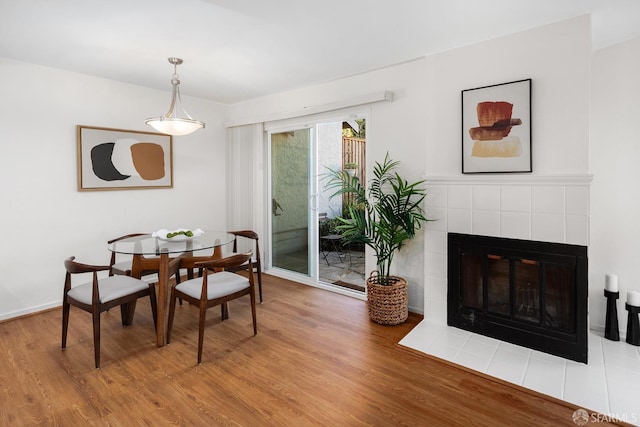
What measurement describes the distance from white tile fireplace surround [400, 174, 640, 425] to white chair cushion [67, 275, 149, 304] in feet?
6.95

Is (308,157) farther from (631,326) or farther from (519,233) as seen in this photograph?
(631,326)

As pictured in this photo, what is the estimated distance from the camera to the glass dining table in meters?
2.71

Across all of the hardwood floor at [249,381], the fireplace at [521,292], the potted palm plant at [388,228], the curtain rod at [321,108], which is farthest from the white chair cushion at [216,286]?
the curtain rod at [321,108]

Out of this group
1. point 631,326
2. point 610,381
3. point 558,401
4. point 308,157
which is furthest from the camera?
point 308,157

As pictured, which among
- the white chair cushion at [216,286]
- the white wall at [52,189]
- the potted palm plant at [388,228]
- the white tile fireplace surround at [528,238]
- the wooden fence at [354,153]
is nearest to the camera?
the white tile fireplace surround at [528,238]

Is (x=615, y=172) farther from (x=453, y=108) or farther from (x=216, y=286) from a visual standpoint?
(x=216, y=286)

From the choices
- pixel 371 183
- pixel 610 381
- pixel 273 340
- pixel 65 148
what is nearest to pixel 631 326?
pixel 610 381

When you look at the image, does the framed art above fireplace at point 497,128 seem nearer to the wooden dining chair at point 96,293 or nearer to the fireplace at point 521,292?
the fireplace at point 521,292

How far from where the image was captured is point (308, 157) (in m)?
4.27

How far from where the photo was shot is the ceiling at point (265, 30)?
2230mm

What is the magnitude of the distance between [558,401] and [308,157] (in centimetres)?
322

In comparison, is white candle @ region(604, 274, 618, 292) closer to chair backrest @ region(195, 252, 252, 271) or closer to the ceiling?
the ceiling

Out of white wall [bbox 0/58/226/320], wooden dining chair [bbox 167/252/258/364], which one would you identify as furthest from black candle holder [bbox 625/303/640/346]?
white wall [bbox 0/58/226/320]

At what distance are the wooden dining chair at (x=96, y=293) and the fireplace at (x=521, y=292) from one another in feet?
8.26
